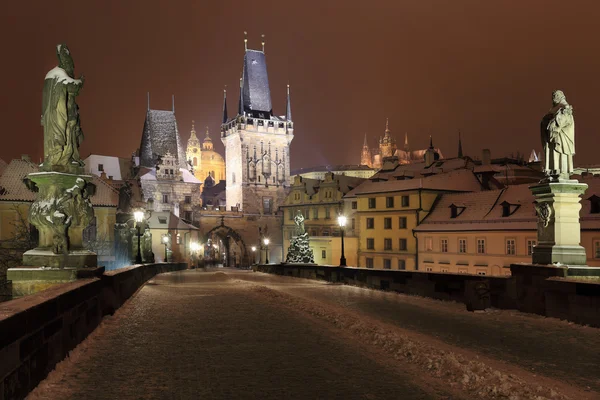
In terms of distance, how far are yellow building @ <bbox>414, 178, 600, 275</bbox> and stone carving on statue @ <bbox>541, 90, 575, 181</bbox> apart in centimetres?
2501

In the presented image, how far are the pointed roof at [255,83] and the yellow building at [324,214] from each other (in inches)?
1245

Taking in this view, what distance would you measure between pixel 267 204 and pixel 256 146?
35.0 ft

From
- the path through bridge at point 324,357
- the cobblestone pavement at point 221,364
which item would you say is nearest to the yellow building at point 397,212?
the path through bridge at point 324,357

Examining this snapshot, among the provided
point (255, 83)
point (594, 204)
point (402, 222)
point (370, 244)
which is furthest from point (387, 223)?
point (255, 83)

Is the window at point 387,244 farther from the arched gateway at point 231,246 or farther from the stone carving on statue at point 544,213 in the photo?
the stone carving on statue at point 544,213

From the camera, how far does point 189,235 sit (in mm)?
79875

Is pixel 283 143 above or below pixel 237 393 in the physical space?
above

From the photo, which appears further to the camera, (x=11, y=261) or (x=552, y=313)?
(x=11, y=261)

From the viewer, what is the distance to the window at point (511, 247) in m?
42.8

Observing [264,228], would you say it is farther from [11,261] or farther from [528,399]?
[528,399]

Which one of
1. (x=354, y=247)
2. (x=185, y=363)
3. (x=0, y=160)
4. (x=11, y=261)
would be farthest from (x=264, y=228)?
(x=185, y=363)

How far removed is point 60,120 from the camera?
11031 millimetres

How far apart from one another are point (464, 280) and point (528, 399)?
9614 millimetres

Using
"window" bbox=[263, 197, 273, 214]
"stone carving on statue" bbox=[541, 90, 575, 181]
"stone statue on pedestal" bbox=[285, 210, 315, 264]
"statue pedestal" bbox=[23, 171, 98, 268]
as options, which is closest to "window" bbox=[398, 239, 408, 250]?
"stone statue on pedestal" bbox=[285, 210, 315, 264]
